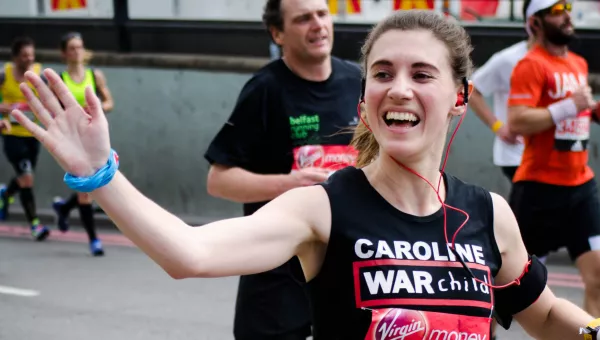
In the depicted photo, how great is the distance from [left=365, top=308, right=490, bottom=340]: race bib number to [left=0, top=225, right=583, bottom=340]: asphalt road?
156 inches

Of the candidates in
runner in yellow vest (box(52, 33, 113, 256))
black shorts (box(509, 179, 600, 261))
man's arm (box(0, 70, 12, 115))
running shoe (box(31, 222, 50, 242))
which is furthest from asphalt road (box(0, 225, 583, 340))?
man's arm (box(0, 70, 12, 115))

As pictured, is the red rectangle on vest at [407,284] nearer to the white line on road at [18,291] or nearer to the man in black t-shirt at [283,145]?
the man in black t-shirt at [283,145]

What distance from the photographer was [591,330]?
8.52 feet

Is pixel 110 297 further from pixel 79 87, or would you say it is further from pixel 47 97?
pixel 47 97

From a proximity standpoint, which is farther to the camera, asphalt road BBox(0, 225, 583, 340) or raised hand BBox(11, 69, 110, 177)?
asphalt road BBox(0, 225, 583, 340)

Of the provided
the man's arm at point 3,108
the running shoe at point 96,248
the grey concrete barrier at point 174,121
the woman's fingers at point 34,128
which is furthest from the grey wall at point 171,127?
the woman's fingers at point 34,128

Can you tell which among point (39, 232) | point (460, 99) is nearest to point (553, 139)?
point (460, 99)

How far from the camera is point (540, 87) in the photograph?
5.61 meters

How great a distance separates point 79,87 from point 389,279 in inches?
300

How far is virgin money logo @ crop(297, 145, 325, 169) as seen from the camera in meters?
4.21

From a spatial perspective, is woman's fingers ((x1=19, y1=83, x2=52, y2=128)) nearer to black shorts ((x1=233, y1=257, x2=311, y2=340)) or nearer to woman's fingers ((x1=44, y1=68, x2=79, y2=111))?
Result: woman's fingers ((x1=44, y1=68, x2=79, y2=111))

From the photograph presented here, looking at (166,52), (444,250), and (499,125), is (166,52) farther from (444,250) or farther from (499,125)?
(444,250)

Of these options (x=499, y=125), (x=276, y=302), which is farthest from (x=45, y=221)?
(x=276, y=302)

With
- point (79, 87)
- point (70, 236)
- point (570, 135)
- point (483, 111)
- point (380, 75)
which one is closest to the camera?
point (380, 75)
